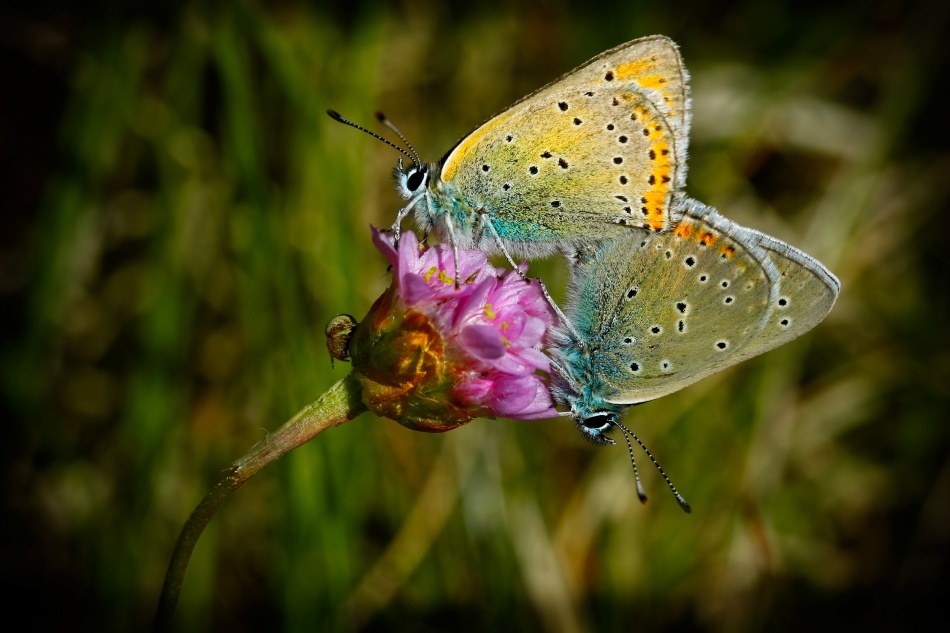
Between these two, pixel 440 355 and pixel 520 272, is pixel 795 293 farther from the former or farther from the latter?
pixel 440 355

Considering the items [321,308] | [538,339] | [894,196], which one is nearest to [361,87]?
[321,308]

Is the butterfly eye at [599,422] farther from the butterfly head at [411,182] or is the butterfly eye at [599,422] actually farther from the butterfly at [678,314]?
the butterfly head at [411,182]

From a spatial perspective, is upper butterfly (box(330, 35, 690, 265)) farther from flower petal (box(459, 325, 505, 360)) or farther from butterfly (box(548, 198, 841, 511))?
flower petal (box(459, 325, 505, 360))

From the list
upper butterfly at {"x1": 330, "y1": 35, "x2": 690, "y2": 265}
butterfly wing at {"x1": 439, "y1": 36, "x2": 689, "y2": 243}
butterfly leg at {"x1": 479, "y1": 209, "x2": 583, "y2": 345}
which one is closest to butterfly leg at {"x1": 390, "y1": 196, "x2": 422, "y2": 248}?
upper butterfly at {"x1": 330, "y1": 35, "x2": 690, "y2": 265}

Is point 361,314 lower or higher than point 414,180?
lower

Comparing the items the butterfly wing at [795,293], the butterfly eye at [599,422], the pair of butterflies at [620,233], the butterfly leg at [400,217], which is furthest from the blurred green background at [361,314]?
the butterfly wing at [795,293]

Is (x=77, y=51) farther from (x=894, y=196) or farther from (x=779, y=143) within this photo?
(x=894, y=196)

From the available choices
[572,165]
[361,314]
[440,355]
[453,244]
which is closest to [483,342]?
[440,355]
